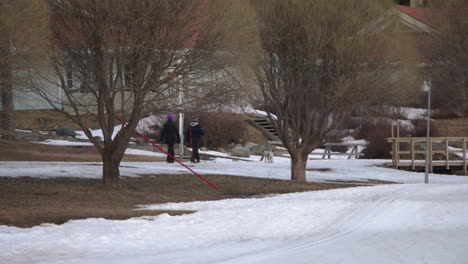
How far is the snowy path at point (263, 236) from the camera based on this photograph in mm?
9562

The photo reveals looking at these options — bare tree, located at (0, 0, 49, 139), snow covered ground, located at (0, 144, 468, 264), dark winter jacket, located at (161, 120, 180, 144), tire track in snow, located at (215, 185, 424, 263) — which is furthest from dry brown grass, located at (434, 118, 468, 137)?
bare tree, located at (0, 0, 49, 139)

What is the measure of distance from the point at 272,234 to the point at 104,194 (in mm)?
6112

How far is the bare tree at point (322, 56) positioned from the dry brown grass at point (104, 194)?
253cm

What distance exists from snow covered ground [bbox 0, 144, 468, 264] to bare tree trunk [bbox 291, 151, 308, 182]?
554 centimetres

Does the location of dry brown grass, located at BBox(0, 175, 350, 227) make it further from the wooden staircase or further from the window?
the wooden staircase

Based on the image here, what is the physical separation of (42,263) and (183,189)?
35.0 ft

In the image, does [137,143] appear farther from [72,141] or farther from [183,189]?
[183,189]

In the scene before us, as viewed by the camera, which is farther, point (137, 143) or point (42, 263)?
point (137, 143)

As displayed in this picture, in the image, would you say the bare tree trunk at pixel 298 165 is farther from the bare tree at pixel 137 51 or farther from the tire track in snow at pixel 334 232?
the tire track in snow at pixel 334 232

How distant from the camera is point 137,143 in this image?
34.9m

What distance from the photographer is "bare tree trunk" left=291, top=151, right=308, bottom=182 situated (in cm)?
2367

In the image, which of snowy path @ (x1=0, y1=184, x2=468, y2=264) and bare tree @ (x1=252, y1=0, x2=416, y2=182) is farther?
bare tree @ (x1=252, y1=0, x2=416, y2=182)

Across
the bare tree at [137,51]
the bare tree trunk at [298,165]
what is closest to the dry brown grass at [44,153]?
the bare tree trunk at [298,165]

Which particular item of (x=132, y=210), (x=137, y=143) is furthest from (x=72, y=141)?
(x=132, y=210)
